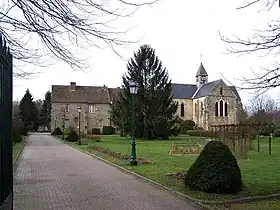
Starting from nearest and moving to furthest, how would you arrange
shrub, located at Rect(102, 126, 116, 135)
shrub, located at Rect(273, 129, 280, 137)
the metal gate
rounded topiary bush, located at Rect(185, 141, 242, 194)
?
the metal gate → rounded topiary bush, located at Rect(185, 141, 242, 194) → shrub, located at Rect(273, 129, 280, 137) → shrub, located at Rect(102, 126, 116, 135)

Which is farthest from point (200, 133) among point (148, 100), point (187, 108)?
point (187, 108)

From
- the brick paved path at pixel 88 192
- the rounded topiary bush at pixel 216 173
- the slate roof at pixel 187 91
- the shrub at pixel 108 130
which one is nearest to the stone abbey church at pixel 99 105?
the slate roof at pixel 187 91

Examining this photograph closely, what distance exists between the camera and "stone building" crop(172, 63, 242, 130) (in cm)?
8894

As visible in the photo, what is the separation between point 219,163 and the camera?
1206cm

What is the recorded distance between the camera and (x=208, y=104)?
8931 cm

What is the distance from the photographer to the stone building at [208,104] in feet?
292

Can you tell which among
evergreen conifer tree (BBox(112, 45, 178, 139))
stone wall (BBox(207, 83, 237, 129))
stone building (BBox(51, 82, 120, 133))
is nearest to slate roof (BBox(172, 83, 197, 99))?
stone wall (BBox(207, 83, 237, 129))

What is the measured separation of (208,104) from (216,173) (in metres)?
78.4

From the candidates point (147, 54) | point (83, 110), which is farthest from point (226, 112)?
point (147, 54)

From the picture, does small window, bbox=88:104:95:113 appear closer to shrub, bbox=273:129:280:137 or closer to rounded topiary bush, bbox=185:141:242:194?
shrub, bbox=273:129:280:137

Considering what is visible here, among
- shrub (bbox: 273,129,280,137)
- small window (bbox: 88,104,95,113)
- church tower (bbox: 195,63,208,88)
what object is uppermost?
church tower (bbox: 195,63,208,88)

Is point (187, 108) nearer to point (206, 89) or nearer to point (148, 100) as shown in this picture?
point (206, 89)

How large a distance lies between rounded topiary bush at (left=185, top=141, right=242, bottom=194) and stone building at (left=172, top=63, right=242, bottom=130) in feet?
240

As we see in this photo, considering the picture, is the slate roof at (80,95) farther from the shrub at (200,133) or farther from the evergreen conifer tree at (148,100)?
the evergreen conifer tree at (148,100)
